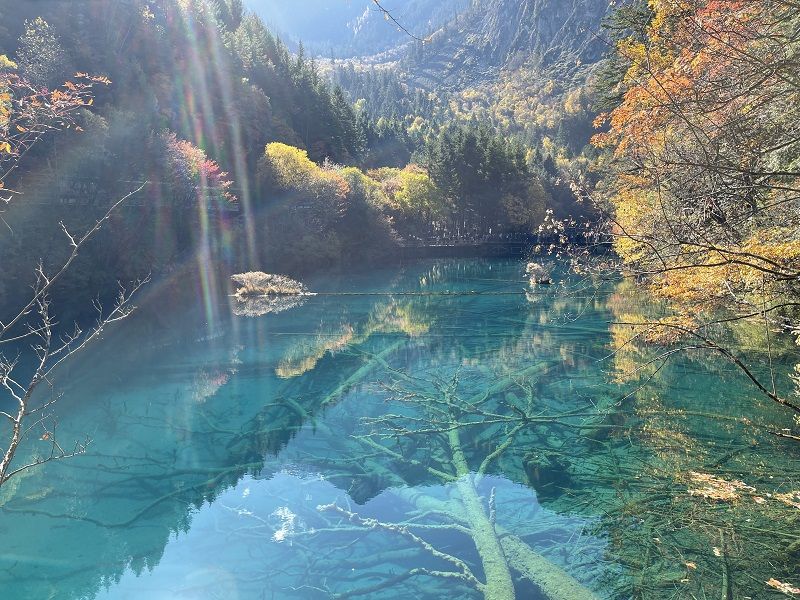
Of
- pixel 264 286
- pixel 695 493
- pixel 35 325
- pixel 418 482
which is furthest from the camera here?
pixel 264 286

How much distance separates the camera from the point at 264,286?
3133cm

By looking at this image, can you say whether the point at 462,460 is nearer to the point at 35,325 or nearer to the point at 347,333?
the point at 347,333

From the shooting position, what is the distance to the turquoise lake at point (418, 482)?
6195mm

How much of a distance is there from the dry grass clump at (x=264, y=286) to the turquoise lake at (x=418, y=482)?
47.9 feet

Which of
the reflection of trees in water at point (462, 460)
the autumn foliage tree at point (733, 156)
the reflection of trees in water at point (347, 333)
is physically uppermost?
the autumn foliage tree at point (733, 156)

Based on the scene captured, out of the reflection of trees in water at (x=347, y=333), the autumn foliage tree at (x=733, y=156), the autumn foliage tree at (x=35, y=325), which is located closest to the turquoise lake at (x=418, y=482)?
the reflection of trees in water at (x=347, y=333)

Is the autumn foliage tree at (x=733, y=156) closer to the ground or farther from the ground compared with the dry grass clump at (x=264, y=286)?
farther from the ground

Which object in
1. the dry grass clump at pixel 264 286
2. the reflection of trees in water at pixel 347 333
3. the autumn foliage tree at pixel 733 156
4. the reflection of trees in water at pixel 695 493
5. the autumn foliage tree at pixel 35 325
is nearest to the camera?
the autumn foliage tree at pixel 35 325

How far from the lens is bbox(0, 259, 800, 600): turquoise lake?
6.20 m

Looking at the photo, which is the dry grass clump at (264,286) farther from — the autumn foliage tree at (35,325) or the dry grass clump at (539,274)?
the dry grass clump at (539,274)

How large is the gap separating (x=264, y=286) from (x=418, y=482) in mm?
24672

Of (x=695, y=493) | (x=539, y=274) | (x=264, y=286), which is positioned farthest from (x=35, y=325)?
(x=539, y=274)

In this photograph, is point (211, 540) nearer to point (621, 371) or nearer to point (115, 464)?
point (115, 464)

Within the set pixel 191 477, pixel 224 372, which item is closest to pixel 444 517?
pixel 191 477
